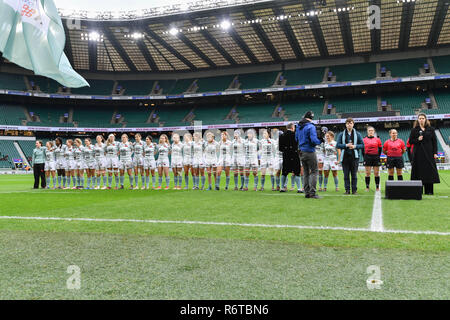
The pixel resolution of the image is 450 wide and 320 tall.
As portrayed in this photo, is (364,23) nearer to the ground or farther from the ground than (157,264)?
farther from the ground

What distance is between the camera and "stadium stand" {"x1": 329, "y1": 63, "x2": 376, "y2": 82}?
40847mm

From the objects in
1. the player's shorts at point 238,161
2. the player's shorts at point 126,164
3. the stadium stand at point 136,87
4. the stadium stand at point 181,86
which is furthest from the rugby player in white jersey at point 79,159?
the stadium stand at point 136,87

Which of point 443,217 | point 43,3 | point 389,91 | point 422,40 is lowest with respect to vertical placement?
point 443,217

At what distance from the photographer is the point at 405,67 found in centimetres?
4000

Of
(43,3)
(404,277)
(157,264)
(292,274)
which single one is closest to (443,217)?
(404,277)

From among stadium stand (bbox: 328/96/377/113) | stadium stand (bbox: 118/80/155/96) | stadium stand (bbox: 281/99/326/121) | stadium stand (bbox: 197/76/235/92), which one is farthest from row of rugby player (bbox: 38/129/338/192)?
stadium stand (bbox: 118/80/155/96)

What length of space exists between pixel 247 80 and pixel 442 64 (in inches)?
892

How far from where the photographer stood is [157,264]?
3295 mm

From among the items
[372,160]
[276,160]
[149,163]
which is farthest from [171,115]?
[372,160]

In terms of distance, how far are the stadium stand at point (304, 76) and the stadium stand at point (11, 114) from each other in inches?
1371

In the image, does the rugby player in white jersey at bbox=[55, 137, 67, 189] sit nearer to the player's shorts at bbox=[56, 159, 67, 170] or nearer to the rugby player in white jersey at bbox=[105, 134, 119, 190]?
the player's shorts at bbox=[56, 159, 67, 170]

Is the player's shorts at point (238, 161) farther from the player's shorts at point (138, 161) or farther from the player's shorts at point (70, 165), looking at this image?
the player's shorts at point (70, 165)
